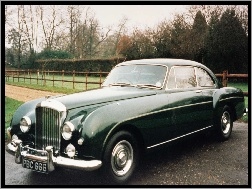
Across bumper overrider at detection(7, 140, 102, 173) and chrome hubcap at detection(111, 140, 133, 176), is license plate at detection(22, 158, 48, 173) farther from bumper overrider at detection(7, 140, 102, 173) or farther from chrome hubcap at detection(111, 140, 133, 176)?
chrome hubcap at detection(111, 140, 133, 176)

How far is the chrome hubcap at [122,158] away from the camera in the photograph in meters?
3.88

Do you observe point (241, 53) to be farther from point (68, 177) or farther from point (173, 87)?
point (68, 177)

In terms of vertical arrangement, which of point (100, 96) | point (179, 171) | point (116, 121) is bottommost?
point (179, 171)

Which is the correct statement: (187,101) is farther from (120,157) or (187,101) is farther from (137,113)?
(120,157)

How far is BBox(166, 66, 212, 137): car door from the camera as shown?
4.87 metres

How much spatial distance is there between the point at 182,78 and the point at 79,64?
101ft

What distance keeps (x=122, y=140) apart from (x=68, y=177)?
38.6 inches

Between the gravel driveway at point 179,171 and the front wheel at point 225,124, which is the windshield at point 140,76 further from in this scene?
the front wheel at point 225,124

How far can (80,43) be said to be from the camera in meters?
30.9

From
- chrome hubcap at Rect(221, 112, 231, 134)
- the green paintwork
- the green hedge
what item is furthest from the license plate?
the green hedge

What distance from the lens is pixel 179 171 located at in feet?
14.3

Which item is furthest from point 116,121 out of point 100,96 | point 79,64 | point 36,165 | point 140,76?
point 79,64

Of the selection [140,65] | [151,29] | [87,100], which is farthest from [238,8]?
[87,100]

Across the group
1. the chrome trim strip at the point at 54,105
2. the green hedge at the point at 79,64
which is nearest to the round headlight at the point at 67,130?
the chrome trim strip at the point at 54,105
